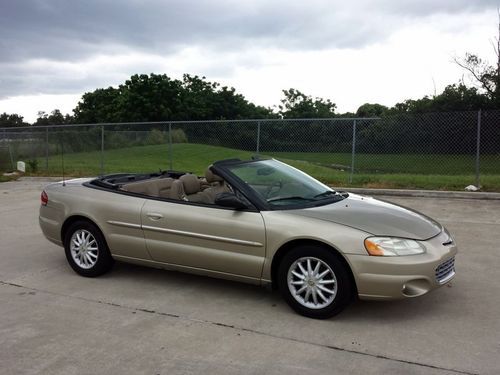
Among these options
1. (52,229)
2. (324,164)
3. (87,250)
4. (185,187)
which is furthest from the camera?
(324,164)

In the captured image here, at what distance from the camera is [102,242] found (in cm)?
532

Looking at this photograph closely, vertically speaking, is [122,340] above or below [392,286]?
below

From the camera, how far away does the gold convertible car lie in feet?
13.1

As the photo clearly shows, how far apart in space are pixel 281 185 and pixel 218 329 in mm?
1626

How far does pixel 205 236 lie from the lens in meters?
4.61

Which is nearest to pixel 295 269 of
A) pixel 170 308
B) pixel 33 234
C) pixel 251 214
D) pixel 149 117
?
pixel 251 214

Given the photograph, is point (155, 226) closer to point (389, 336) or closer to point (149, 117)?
point (389, 336)

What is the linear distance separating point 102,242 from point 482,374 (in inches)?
149

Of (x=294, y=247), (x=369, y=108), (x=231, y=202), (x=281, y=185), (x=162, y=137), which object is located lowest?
(x=294, y=247)

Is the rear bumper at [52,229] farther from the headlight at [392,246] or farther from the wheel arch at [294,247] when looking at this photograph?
the headlight at [392,246]

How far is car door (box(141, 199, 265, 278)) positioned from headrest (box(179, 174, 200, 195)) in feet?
1.41

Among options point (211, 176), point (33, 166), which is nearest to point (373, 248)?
point (211, 176)

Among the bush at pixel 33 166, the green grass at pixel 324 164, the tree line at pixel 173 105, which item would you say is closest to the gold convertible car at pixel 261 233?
the green grass at pixel 324 164

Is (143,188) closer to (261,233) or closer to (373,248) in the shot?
(261,233)
